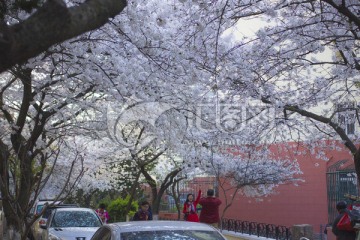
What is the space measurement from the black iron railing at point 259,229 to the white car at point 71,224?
5165 millimetres

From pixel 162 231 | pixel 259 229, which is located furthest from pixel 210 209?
pixel 162 231

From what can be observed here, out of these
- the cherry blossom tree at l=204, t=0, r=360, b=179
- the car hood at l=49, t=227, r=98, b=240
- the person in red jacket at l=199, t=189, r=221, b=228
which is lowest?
the car hood at l=49, t=227, r=98, b=240

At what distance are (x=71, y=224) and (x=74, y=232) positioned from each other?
1115 millimetres

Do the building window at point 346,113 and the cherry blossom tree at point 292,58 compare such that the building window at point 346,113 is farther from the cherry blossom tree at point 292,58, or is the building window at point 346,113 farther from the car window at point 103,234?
the car window at point 103,234

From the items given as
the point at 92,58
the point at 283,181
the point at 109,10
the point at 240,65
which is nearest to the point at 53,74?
the point at 92,58

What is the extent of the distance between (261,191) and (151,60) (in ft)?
39.6

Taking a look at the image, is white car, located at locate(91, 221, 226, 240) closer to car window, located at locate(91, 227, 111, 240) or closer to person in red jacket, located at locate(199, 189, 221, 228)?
car window, located at locate(91, 227, 111, 240)

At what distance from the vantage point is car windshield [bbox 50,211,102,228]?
13.9 m

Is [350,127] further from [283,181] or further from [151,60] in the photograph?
[151,60]

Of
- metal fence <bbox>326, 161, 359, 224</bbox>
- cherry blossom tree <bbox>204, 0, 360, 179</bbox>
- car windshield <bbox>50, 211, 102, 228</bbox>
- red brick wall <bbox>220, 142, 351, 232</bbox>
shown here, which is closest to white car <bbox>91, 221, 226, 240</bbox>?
cherry blossom tree <bbox>204, 0, 360, 179</bbox>

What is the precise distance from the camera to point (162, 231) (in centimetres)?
636

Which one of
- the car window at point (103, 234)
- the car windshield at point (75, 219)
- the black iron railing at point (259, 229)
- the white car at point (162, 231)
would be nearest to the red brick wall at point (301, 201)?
the black iron railing at point (259, 229)

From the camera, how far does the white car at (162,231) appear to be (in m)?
6.27

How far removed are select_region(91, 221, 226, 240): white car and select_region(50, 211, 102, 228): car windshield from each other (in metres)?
7.43
